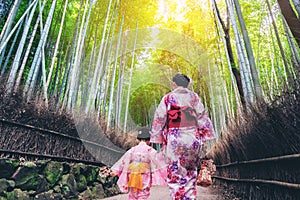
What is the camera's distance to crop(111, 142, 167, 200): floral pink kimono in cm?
282

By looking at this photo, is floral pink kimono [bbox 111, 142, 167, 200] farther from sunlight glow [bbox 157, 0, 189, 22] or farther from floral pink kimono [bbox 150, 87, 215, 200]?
sunlight glow [bbox 157, 0, 189, 22]

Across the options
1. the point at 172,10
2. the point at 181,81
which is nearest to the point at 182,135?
the point at 181,81

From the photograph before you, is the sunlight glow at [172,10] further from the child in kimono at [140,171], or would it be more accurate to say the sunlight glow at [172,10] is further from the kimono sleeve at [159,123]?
the kimono sleeve at [159,123]

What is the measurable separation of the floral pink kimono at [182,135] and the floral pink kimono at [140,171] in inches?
18.9

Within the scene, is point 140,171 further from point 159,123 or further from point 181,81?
point 181,81

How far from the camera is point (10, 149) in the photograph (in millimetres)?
3061

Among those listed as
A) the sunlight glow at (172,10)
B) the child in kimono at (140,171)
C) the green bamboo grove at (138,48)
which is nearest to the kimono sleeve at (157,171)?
the child in kimono at (140,171)

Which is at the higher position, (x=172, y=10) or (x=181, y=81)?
(x=172, y=10)

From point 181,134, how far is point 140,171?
31.6 inches

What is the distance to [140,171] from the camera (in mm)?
2859

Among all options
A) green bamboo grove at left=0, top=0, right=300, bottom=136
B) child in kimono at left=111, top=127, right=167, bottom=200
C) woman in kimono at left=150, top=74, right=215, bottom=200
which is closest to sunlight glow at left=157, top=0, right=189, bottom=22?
green bamboo grove at left=0, top=0, right=300, bottom=136

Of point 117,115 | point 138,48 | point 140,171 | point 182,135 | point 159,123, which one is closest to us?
point 182,135

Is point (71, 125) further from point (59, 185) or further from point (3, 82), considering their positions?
point (3, 82)

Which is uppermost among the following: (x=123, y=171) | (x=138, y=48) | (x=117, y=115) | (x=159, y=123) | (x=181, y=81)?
(x=138, y=48)
